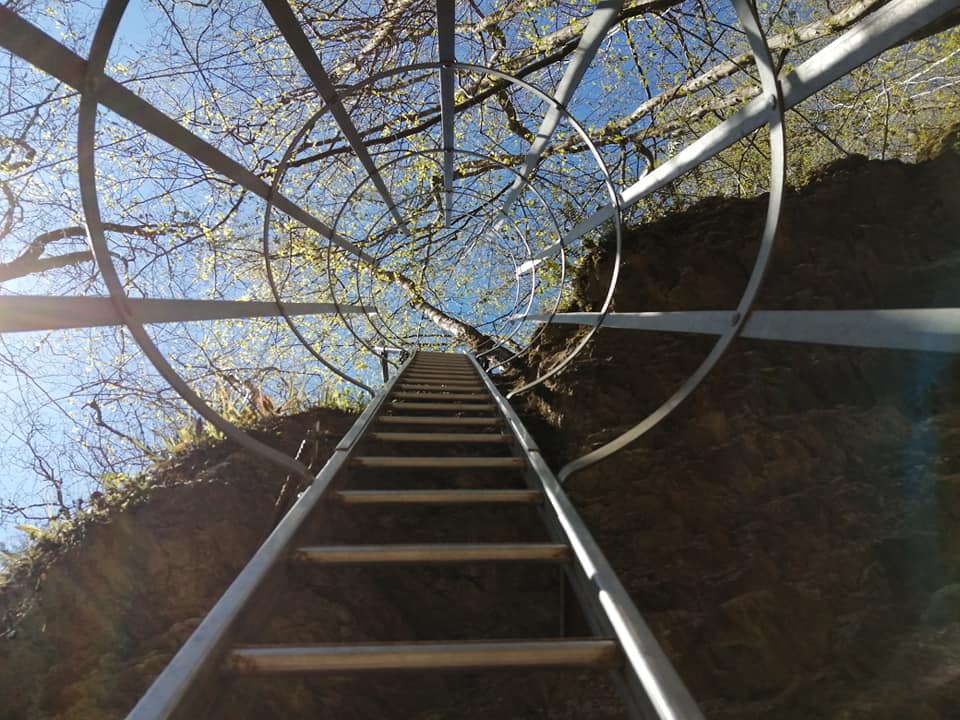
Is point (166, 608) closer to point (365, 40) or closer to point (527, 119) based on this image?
point (365, 40)

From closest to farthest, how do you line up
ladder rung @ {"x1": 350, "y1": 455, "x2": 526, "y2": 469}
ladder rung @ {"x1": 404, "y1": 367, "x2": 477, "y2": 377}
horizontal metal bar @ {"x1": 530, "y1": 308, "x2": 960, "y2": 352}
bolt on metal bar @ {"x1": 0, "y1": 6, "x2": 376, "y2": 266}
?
1. horizontal metal bar @ {"x1": 530, "y1": 308, "x2": 960, "y2": 352}
2. bolt on metal bar @ {"x1": 0, "y1": 6, "x2": 376, "y2": 266}
3. ladder rung @ {"x1": 350, "y1": 455, "x2": 526, "y2": 469}
4. ladder rung @ {"x1": 404, "y1": 367, "x2": 477, "y2": 377}

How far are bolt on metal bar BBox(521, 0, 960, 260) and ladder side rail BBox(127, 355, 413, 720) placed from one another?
6.55 ft

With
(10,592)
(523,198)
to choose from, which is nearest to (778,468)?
(10,592)

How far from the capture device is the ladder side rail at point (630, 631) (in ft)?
3.24

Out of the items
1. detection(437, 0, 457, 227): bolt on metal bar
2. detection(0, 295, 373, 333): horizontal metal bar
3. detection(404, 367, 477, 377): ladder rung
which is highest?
detection(437, 0, 457, 227): bolt on metal bar

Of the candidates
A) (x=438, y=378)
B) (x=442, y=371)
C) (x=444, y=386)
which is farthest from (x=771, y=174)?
(x=442, y=371)

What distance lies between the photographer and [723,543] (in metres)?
2.35

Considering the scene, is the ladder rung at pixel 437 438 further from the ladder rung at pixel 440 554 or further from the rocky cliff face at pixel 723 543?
the ladder rung at pixel 440 554

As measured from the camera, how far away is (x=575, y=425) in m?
3.24

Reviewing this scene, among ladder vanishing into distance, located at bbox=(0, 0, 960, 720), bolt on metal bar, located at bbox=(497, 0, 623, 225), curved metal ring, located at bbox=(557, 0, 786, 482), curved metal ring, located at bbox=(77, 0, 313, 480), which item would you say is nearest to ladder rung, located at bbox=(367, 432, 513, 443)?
ladder vanishing into distance, located at bbox=(0, 0, 960, 720)

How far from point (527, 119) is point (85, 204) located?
6.69m

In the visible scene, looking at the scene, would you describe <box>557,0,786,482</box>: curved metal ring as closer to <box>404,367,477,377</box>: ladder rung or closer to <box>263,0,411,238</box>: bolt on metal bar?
<box>263,0,411,238</box>: bolt on metal bar

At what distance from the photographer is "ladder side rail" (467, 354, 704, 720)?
3.24 feet

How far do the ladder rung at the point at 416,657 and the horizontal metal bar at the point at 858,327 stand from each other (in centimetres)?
87
